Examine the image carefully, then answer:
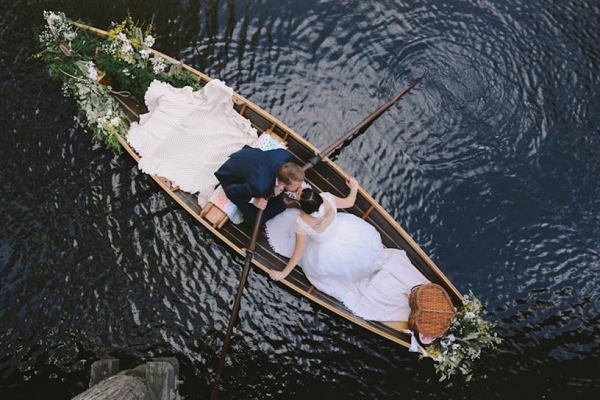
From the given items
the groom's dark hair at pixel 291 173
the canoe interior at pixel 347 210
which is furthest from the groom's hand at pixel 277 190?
the canoe interior at pixel 347 210

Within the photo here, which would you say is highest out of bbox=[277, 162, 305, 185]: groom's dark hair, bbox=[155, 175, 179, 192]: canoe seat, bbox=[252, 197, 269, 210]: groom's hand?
bbox=[277, 162, 305, 185]: groom's dark hair

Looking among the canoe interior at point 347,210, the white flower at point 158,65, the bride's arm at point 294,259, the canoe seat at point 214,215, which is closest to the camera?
the bride's arm at point 294,259

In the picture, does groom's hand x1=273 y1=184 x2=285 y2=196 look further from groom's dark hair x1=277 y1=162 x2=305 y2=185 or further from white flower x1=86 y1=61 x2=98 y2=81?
white flower x1=86 y1=61 x2=98 y2=81

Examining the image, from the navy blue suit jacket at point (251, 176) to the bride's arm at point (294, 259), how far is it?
0.54 metres

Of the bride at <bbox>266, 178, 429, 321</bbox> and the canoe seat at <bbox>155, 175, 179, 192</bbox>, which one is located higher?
the bride at <bbox>266, 178, 429, 321</bbox>

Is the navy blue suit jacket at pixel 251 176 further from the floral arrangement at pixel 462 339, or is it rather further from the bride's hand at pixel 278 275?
the floral arrangement at pixel 462 339

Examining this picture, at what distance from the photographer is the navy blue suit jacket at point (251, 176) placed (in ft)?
16.0

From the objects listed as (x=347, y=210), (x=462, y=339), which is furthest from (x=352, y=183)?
(x=462, y=339)

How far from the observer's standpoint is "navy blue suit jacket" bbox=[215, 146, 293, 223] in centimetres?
488

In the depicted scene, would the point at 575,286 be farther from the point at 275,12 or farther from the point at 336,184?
the point at 275,12

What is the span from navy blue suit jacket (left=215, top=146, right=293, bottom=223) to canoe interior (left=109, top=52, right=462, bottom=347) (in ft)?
1.27

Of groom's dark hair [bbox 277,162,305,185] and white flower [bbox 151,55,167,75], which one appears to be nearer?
groom's dark hair [bbox 277,162,305,185]

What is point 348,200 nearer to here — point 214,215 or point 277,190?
point 277,190

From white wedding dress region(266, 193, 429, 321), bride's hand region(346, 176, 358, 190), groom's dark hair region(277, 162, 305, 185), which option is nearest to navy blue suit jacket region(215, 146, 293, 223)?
white wedding dress region(266, 193, 429, 321)
